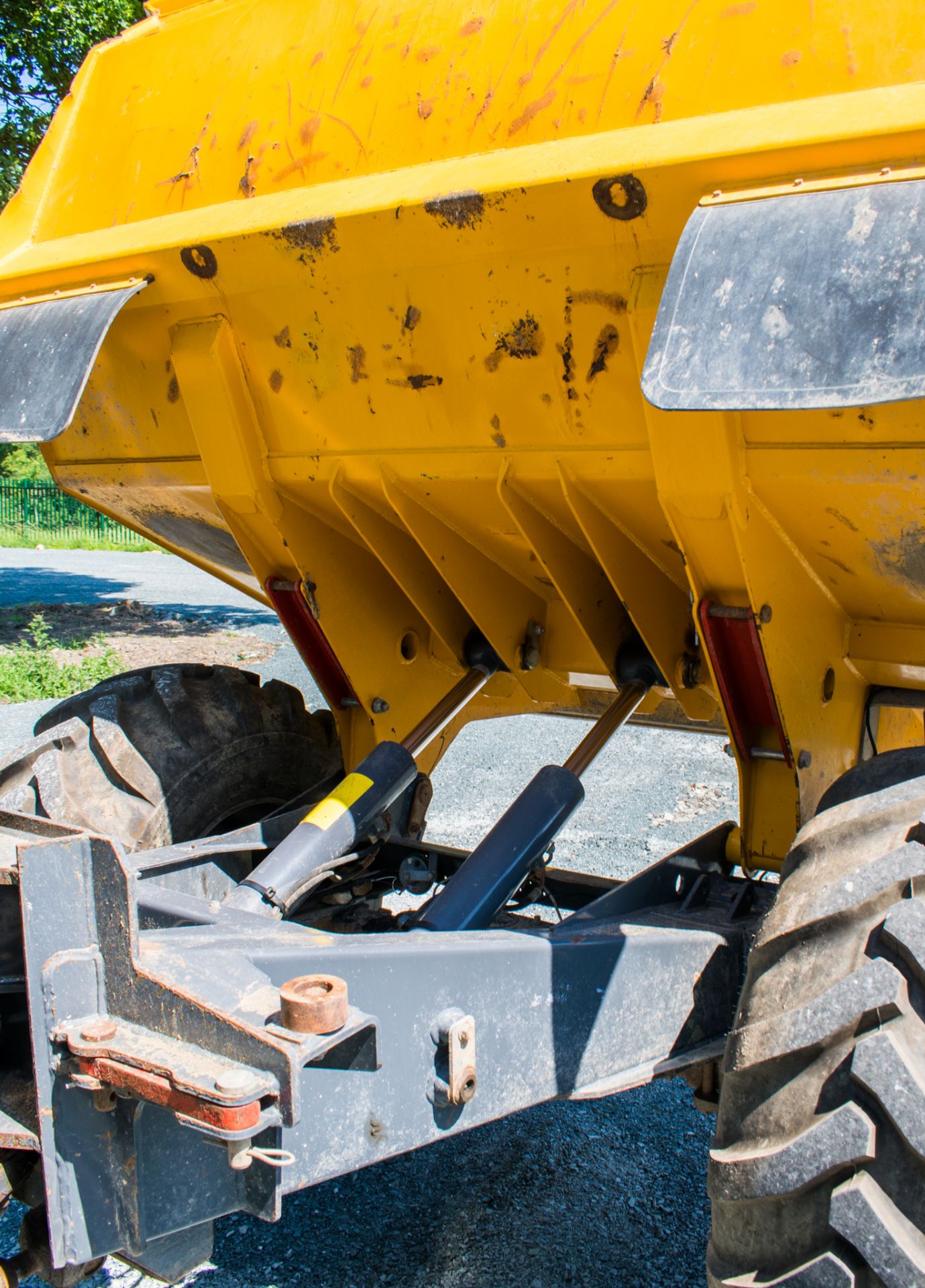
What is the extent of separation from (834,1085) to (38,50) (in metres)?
12.4

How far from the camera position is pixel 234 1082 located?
1547 millimetres

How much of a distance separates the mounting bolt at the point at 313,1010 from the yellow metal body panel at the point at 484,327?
1.12 meters

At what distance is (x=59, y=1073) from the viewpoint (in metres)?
1.69

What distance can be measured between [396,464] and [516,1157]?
6.33 feet

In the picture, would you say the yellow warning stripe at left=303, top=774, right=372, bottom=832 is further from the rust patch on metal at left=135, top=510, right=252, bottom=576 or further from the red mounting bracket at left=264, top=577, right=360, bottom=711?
the rust patch on metal at left=135, top=510, right=252, bottom=576

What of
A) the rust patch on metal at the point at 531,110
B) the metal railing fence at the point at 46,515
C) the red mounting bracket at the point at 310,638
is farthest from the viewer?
the metal railing fence at the point at 46,515

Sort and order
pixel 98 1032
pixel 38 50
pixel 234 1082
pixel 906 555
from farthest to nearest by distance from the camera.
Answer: pixel 38 50 < pixel 906 555 < pixel 98 1032 < pixel 234 1082

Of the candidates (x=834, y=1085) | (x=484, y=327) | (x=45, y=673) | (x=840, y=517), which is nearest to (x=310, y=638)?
(x=484, y=327)

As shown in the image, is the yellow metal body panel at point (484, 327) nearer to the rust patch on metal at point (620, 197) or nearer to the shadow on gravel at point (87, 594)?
the rust patch on metal at point (620, 197)

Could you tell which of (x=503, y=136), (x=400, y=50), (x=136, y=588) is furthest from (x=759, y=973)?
(x=136, y=588)

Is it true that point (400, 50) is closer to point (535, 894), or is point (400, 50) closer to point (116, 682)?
point (116, 682)

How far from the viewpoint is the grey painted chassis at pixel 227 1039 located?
166 centimetres

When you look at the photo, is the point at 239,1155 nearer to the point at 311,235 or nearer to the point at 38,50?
the point at 311,235

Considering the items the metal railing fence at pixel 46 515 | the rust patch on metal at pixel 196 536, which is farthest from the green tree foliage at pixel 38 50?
the metal railing fence at pixel 46 515
